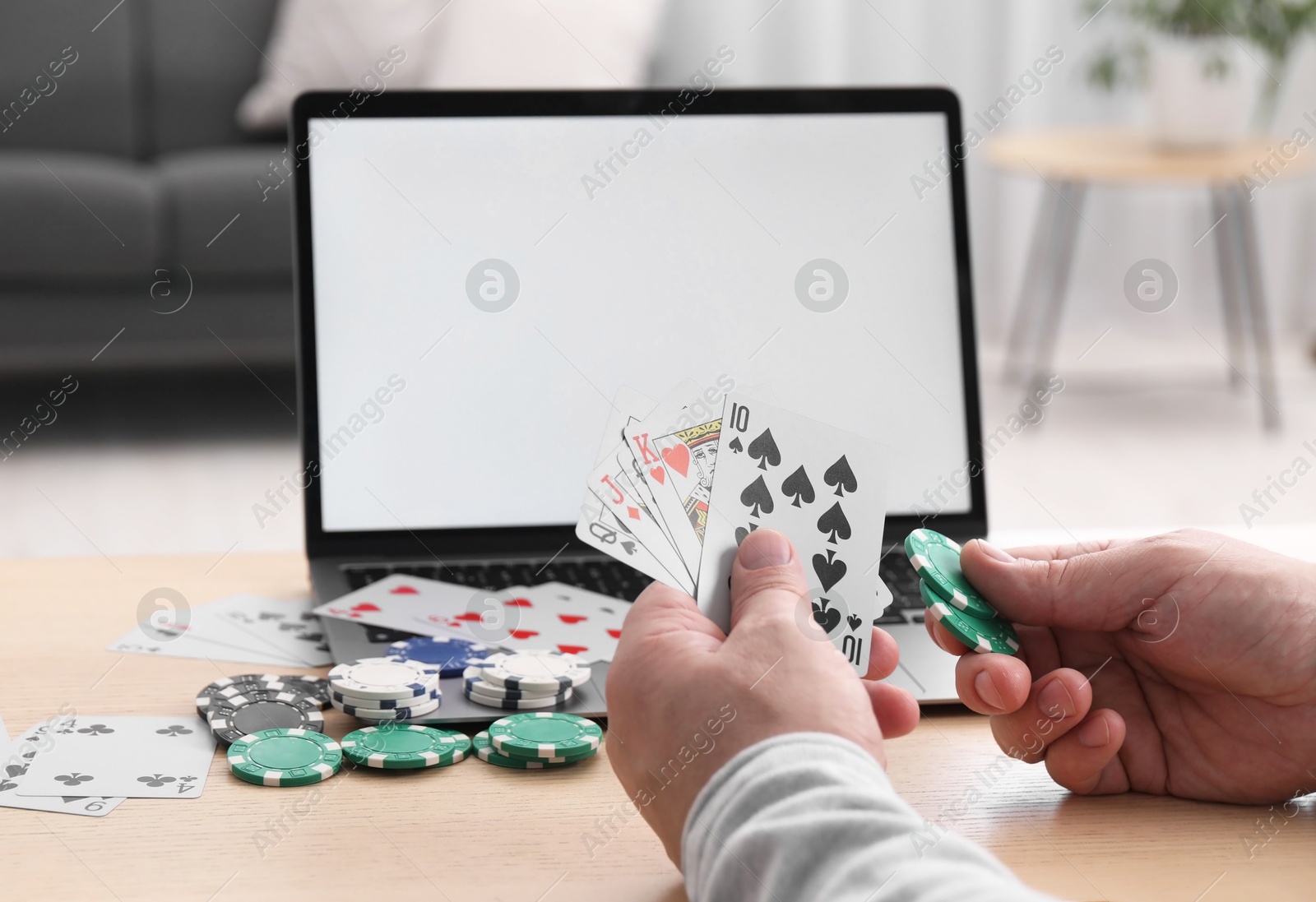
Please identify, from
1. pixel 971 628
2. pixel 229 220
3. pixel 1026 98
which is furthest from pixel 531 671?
pixel 1026 98

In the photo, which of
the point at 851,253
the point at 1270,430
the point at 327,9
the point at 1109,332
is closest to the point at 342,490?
the point at 851,253

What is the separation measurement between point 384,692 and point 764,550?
23 centimetres

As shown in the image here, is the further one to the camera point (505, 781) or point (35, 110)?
point (35, 110)

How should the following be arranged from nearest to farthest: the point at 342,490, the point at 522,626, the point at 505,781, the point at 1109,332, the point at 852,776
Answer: the point at 852,776
the point at 505,781
the point at 522,626
the point at 342,490
the point at 1109,332

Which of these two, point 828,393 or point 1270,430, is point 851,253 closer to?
point 828,393

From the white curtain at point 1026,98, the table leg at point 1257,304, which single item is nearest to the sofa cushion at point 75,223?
the white curtain at point 1026,98

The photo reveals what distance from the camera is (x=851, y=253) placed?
113cm

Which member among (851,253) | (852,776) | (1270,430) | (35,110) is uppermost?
(35,110)

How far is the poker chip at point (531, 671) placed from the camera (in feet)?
2.42

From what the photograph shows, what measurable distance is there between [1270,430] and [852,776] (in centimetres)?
321

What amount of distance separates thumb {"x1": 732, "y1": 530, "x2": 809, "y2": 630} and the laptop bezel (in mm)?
422

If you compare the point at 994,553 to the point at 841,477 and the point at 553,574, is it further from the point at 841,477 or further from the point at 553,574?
the point at 553,574

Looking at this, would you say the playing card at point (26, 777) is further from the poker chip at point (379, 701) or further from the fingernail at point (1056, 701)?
the fingernail at point (1056, 701)

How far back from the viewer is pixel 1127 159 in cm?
322
